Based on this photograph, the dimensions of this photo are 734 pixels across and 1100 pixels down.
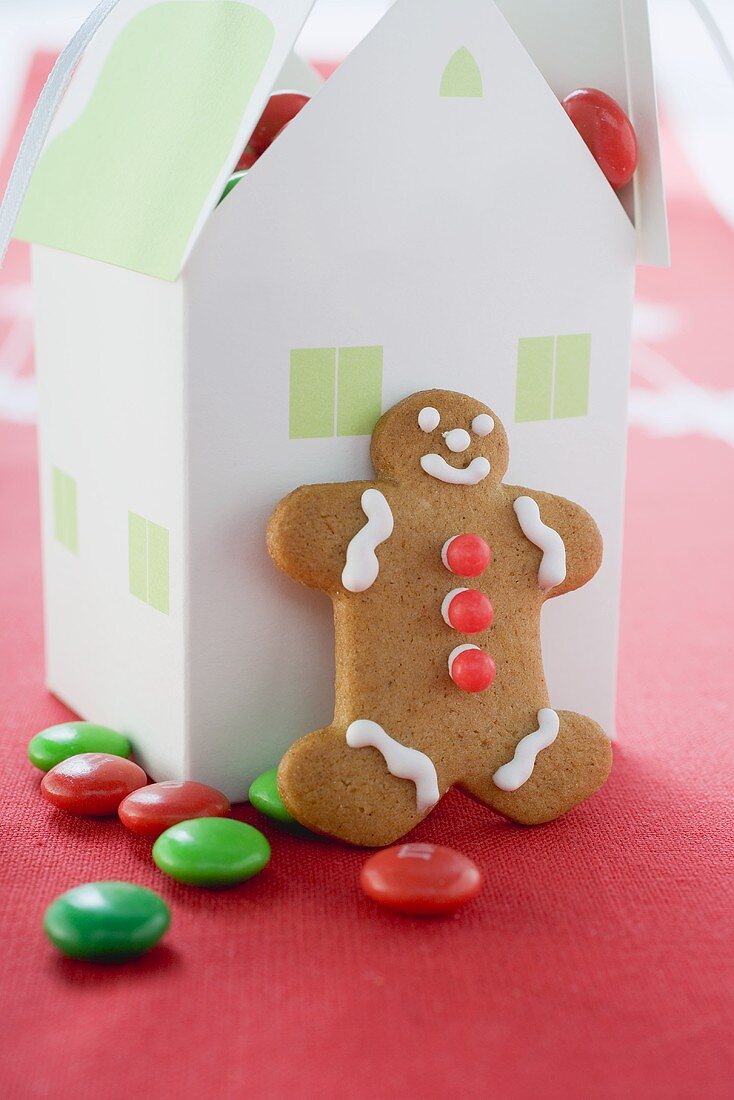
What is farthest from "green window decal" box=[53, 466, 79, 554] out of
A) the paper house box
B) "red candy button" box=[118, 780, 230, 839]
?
"red candy button" box=[118, 780, 230, 839]

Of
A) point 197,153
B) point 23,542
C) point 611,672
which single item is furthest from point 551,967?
point 23,542

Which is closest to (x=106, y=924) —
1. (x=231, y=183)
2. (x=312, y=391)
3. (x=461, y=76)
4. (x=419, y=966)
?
(x=419, y=966)

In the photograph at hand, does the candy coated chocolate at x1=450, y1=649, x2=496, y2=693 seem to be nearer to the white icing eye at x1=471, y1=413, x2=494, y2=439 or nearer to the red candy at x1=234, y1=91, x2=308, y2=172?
the white icing eye at x1=471, y1=413, x2=494, y2=439

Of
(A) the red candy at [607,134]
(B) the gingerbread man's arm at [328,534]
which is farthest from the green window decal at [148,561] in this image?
(A) the red candy at [607,134]

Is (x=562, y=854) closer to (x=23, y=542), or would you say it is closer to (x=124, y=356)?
(x=124, y=356)

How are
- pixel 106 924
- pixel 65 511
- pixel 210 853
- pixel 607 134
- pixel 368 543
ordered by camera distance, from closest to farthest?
pixel 106 924
pixel 210 853
pixel 368 543
pixel 607 134
pixel 65 511

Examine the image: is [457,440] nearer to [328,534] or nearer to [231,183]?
[328,534]
